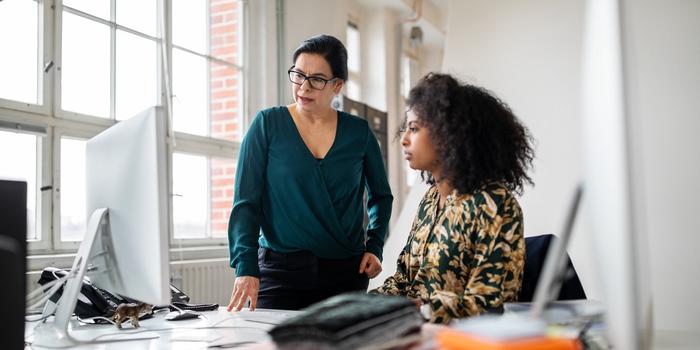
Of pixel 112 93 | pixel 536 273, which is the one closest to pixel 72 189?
pixel 112 93

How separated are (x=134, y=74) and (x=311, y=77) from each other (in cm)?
160

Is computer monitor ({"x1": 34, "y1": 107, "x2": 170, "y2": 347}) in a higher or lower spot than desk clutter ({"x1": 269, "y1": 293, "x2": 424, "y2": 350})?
higher

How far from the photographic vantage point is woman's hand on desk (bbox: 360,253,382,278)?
78.1 inches

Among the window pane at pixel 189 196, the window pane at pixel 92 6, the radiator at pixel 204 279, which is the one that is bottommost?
the radiator at pixel 204 279

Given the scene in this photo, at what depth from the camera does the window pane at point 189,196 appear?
137 inches

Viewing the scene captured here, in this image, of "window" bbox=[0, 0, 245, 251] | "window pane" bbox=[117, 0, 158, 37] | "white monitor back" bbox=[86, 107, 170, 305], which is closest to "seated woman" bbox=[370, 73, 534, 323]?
"white monitor back" bbox=[86, 107, 170, 305]

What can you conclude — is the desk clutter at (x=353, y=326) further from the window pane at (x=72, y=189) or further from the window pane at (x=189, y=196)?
the window pane at (x=189, y=196)

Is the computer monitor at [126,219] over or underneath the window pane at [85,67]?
underneath

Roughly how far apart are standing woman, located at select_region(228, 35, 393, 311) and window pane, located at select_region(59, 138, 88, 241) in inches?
48.0

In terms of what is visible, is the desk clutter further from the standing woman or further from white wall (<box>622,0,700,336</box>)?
white wall (<box>622,0,700,336</box>)

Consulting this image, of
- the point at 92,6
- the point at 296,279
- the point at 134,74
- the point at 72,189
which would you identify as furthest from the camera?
the point at 134,74

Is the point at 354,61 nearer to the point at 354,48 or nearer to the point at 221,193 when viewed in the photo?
the point at 354,48

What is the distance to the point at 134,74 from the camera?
3180mm

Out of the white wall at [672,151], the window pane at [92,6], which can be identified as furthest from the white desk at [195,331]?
the window pane at [92,6]
